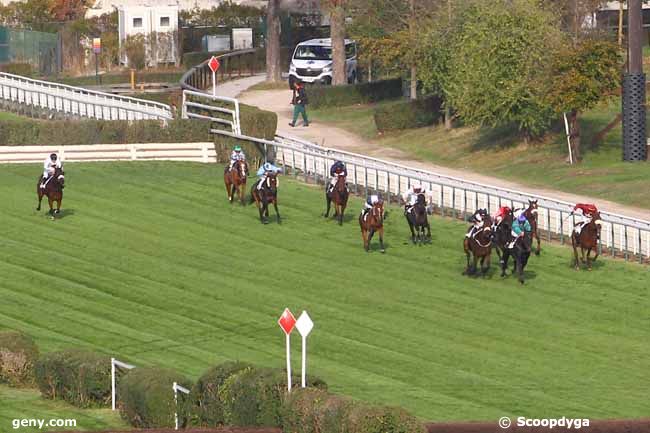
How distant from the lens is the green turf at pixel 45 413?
75.0 ft

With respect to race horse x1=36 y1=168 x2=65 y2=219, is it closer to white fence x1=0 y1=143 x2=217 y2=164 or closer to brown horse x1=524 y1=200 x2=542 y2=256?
white fence x1=0 y1=143 x2=217 y2=164

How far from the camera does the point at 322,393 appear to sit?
21125 mm

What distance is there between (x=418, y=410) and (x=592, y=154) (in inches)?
1081

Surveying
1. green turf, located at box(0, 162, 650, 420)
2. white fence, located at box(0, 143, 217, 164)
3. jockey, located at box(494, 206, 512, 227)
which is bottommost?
green turf, located at box(0, 162, 650, 420)

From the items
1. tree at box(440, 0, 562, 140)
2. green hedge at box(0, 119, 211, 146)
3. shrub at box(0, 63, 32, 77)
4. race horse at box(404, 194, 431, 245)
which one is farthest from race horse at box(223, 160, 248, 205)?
shrub at box(0, 63, 32, 77)

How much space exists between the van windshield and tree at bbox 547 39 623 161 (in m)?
21.2

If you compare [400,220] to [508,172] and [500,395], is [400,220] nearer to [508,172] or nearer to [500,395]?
[508,172]

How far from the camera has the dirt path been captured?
145 ft

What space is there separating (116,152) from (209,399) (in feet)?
86.7

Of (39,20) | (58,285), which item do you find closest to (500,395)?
(58,285)

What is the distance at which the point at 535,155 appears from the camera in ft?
169

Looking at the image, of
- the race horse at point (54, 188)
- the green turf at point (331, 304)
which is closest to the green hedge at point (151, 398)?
the green turf at point (331, 304)

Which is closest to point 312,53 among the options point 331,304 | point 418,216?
point 418,216

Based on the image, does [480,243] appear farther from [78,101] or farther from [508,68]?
[78,101]
